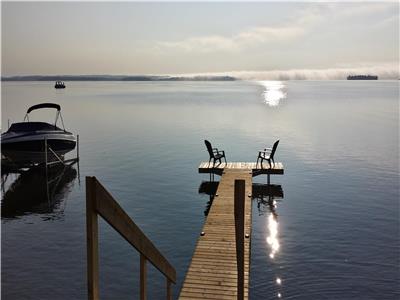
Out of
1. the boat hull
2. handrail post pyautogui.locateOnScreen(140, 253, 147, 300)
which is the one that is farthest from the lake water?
handrail post pyautogui.locateOnScreen(140, 253, 147, 300)

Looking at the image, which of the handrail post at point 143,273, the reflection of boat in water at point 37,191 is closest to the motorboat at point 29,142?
the reflection of boat in water at point 37,191

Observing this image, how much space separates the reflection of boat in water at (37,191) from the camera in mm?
21016

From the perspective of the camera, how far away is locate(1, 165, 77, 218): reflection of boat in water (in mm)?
21016

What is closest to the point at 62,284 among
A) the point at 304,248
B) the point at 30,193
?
the point at 304,248

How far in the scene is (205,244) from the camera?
1227 cm

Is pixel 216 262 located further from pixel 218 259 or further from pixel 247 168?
pixel 247 168

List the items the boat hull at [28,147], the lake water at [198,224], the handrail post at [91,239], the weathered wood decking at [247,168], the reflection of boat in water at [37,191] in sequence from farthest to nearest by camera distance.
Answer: the boat hull at [28,147] → the weathered wood decking at [247,168] → the reflection of boat in water at [37,191] → the lake water at [198,224] → the handrail post at [91,239]

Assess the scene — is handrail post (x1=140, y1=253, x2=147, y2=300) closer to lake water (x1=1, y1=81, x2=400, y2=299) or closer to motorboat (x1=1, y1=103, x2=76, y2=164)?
lake water (x1=1, y1=81, x2=400, y2=299)

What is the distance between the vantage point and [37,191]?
24.1 metres

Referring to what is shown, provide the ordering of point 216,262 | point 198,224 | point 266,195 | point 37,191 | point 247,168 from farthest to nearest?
1. point 37,191
2. point 247,168
3. point 266,195
4. point 198,224
5. point 216,262

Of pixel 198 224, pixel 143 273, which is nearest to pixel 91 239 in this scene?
pixel 143 273

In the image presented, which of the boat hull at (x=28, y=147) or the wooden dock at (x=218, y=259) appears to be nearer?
the wooden dock at (x=218, y=259)

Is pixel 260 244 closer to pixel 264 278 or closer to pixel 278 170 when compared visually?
pixel 264 278

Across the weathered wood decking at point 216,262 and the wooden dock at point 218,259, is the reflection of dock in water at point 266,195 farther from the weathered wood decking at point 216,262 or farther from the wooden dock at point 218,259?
the weathered wood decking at point 216,262
